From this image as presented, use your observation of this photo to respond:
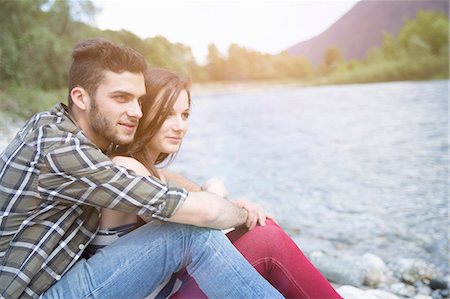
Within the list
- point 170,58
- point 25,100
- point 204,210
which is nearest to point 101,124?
point 204,210

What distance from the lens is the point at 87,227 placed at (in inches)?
42.3

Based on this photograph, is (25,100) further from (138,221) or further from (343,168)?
(138,221)

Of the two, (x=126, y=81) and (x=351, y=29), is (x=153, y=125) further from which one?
(x=351, y=29)

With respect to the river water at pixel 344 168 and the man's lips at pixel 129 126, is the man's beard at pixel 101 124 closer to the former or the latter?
the man's lips at pixel 129 126

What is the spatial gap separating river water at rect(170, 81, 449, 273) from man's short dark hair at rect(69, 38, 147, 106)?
266cm

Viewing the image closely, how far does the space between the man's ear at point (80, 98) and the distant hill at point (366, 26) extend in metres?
22.3

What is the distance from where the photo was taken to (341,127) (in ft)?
38.9

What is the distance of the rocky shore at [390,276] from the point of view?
8.36ft

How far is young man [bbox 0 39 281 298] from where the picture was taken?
98 cm

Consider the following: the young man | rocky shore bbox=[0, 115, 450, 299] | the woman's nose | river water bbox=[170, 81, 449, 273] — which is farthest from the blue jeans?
river water bbox=[170, 81, 449, 273]

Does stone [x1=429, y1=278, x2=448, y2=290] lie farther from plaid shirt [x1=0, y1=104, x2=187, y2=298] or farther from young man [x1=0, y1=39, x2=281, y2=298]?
plaid shirt [x1=0, y1=104, x2=187, y2=298]

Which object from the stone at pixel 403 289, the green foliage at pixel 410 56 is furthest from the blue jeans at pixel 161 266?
the green foliage at pixel 410 56

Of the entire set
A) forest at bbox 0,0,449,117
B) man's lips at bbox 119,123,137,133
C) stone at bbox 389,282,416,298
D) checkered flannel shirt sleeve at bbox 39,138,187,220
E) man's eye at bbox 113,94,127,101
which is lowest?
stone at bbox 389,282,416,298

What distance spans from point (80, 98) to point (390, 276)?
2479 millimetres
